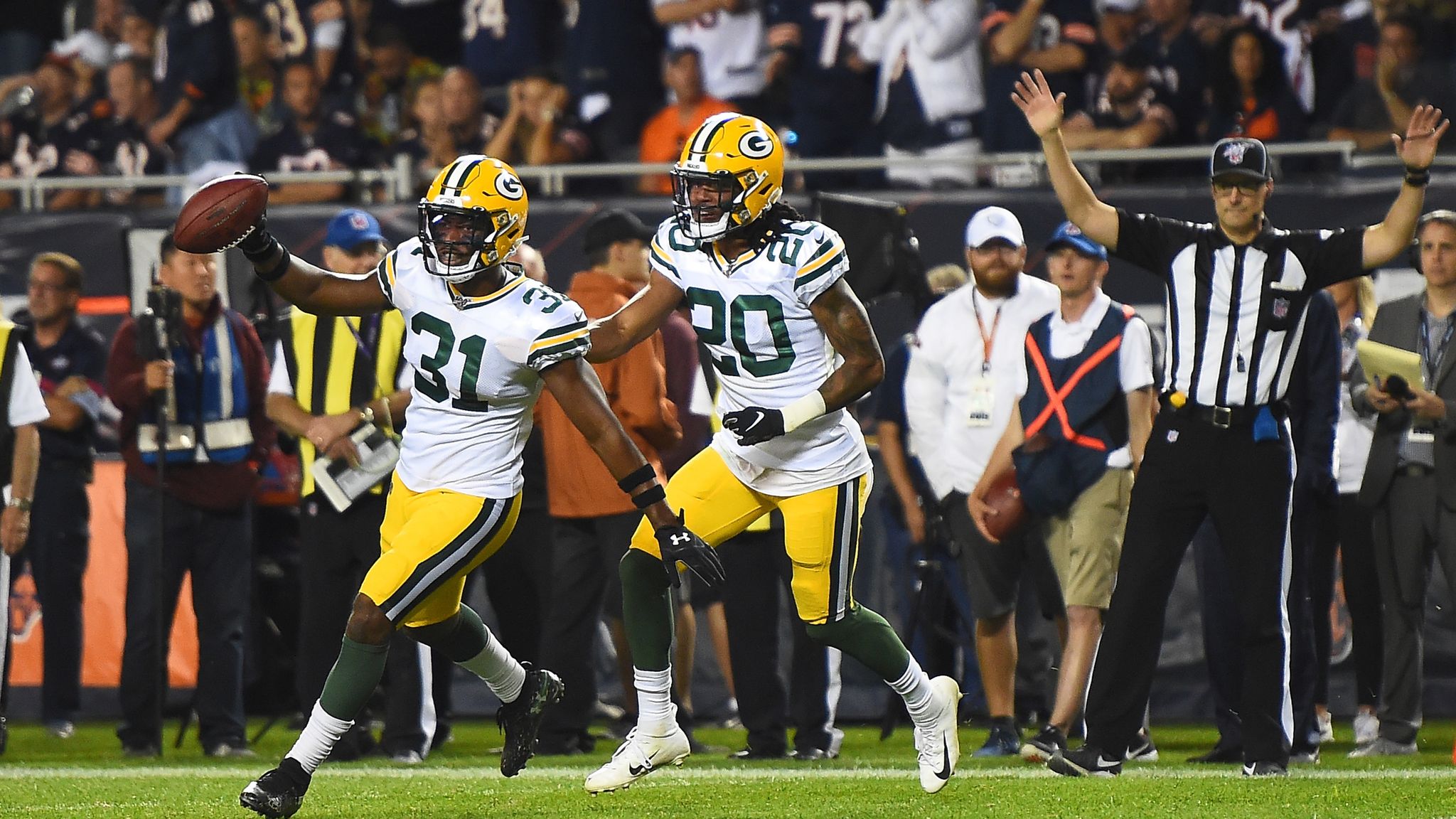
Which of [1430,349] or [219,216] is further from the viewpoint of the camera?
[1430,349]

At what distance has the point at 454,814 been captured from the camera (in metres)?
5.49

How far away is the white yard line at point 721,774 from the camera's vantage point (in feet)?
21.1

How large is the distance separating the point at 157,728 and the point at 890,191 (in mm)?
4351

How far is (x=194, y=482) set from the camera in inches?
308

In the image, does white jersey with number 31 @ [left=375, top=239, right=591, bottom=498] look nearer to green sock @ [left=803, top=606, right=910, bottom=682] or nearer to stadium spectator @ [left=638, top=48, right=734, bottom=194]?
green sock @ [left=803, top=606, right=910, bottom=682]

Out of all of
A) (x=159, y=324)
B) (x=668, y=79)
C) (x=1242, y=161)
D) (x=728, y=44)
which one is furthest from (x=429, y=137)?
(x=1242, y=161)

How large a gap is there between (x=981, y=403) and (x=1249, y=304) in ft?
5.21

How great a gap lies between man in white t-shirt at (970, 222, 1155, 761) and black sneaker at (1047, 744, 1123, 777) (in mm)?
693

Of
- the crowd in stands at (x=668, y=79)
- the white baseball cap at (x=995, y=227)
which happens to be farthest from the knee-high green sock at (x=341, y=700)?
the crowd in stands at (x=668, y=79)

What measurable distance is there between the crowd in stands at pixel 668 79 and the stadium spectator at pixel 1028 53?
1 cm

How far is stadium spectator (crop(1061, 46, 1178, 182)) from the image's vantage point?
980 centimetres

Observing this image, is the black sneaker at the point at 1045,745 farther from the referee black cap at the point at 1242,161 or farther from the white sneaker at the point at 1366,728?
the referee black cap at the point at 1242,161

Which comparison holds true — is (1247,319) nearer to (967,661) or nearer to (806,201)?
(967,661)

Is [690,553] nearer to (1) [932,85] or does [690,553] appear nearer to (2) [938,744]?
(2) [938,744]
